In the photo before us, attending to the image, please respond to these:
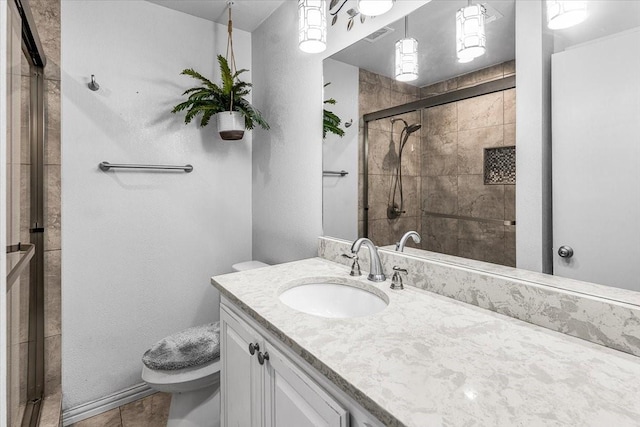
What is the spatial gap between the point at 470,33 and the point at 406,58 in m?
0.27

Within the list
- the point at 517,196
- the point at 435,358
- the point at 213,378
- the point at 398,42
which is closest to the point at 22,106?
the point at 213,378

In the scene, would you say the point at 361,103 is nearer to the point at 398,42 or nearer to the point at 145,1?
the point at 398,42

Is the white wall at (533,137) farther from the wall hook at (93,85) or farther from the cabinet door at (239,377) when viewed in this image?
the wall hook at (93,85)

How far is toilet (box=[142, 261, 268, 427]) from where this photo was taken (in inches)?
56.6

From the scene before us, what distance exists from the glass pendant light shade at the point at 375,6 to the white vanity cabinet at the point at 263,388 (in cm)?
126

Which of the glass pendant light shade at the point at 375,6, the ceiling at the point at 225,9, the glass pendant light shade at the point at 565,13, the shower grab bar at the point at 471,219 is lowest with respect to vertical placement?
the shower grab bar at the point at 471,219

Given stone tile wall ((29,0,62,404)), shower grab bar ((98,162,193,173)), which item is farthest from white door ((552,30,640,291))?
stone tile wall ((29,0,62,404))

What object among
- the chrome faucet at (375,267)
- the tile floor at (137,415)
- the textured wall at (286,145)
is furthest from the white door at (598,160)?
the tile floor at (137,415)

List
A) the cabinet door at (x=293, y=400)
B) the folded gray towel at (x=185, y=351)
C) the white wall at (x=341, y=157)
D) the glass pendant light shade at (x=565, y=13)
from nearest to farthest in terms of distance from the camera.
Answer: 1. the cabinet door at (x=293, y=400)
2. the glass pendant light shade at (x=565, y=13)
3. the folded gray towel at (x=185, y=351)
4. the white wall at (x=341, y=157)

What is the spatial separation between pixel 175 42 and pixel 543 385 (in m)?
2.36

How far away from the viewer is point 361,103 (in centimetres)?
155

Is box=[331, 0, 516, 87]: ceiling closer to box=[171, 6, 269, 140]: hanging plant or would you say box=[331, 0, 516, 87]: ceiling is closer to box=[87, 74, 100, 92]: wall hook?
box=[171, 6, 269, 140]: hanging plant

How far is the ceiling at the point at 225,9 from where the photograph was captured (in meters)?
1.94

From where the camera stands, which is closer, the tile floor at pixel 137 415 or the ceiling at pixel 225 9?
the tile floor at pixel 137 415
